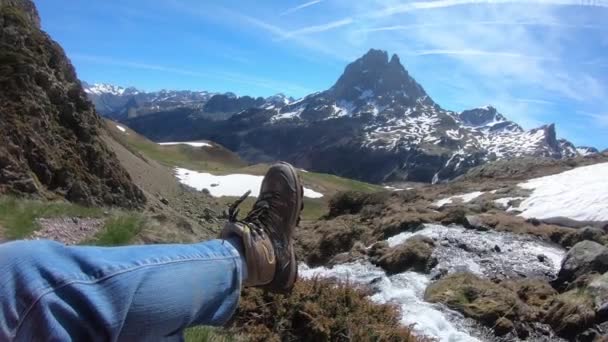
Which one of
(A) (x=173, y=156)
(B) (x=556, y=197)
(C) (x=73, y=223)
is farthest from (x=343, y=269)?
(A) (x=173, y=156)

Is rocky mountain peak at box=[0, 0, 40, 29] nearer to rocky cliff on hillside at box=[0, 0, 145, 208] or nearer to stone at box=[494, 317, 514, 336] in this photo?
rocky cliff on hillside at box=[0, 0, 145, 208]

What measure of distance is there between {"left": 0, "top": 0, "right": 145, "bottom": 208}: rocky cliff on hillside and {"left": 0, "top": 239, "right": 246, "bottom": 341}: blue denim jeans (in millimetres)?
11940

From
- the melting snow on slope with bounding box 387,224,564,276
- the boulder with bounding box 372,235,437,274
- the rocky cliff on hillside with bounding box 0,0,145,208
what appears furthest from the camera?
the rocky cliff on hillside with bounding box 0,0,145,208

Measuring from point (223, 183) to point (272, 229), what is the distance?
244 ft

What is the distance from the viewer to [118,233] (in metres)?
8.34

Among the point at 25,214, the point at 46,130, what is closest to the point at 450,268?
the point at 25,214

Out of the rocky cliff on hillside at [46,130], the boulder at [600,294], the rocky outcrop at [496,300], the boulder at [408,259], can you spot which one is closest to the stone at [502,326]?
the rocky outcrop at [496,300]

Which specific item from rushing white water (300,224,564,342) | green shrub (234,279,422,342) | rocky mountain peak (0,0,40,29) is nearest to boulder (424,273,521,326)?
rushing white water (300,224,564,342)

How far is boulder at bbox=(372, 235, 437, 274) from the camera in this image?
13.2 m

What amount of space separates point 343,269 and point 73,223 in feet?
23.0

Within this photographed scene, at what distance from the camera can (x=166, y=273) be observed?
2.92m

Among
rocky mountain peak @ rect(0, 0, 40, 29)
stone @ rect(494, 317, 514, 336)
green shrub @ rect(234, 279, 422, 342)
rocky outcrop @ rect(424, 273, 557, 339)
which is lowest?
stone @ rect(494, 317, 514, 336)

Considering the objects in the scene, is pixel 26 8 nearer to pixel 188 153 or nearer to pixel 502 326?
pixel 502 326

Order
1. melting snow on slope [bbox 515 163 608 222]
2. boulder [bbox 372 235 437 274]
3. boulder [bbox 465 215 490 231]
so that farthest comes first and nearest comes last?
1. melting snow on slope [bbox 515 163 608 222]
2. boulder [bbox 465 215 490 231]
3. boulder [bbox 372 235 437 274]
